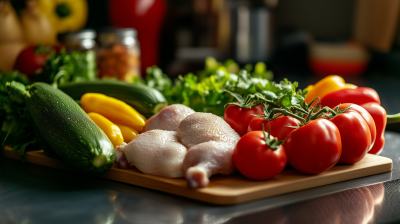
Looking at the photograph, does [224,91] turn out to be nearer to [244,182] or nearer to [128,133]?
[128,133]

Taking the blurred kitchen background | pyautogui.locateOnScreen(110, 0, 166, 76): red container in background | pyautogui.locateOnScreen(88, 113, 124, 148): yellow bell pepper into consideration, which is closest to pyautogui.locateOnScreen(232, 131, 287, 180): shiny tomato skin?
pyautogui.locateOnScreen(88, 113, 124, 148): yellow bell pepper

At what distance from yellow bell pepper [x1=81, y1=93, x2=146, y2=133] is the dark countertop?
27 cm

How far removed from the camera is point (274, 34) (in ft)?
9.61

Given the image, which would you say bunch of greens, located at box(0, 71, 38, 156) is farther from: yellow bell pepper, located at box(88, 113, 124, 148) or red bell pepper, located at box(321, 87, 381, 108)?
red bell pepper, located at box(321, 87, 381, 108)

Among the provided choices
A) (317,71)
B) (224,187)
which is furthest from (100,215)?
(317,71)

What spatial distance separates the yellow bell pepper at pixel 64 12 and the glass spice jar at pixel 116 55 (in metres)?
0.34

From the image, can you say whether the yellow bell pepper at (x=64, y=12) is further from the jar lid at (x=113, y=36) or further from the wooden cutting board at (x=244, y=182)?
the wooden cutting board at (x=244, y=182)

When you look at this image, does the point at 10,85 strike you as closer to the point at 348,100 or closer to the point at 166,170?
the point at 166,170

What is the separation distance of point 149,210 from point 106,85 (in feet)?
2.30

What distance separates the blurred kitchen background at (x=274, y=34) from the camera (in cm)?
238

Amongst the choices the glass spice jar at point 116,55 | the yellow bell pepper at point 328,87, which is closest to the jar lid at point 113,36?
the glass spice jar at point 116,55

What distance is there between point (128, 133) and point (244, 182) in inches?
16.7

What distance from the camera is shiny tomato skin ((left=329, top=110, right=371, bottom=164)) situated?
0.89 metres

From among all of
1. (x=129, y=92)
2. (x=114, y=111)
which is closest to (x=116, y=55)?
(x=129, y=92)
